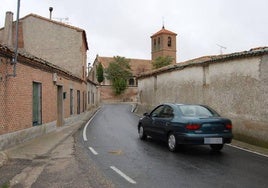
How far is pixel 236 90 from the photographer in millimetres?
13828

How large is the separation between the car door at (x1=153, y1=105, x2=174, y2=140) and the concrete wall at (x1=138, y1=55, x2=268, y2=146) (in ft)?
11.0

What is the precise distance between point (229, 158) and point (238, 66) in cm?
525

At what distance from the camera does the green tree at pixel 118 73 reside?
255 feet

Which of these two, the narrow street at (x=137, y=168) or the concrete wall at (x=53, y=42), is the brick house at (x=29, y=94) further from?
the narrow street at (x=137, y=168)

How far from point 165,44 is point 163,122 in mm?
85854

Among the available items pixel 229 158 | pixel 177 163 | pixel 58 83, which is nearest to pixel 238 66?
pixel 229 158

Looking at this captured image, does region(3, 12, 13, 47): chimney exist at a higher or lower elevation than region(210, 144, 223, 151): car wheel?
higher

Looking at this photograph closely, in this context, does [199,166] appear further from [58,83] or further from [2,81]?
[58,83]

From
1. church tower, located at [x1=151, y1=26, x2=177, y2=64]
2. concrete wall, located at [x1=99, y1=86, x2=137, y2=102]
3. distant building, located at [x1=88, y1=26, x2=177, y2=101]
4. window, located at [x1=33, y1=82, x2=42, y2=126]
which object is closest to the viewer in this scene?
window, located at [x1=33, y1=82, x2=42, y2=126]

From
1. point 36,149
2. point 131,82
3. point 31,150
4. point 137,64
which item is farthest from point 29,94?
point 137,64

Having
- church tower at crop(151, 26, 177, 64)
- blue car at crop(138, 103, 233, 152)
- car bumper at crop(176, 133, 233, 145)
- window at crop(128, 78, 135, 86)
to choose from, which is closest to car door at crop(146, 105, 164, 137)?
blue car at crop(138, 103, 233, 152)

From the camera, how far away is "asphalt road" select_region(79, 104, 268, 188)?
6711mm

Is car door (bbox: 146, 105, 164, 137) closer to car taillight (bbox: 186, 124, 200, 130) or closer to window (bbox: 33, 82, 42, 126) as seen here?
car taillight (bbox: 186, 124, 200, 130)

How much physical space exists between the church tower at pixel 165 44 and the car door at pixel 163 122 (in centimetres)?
8388
